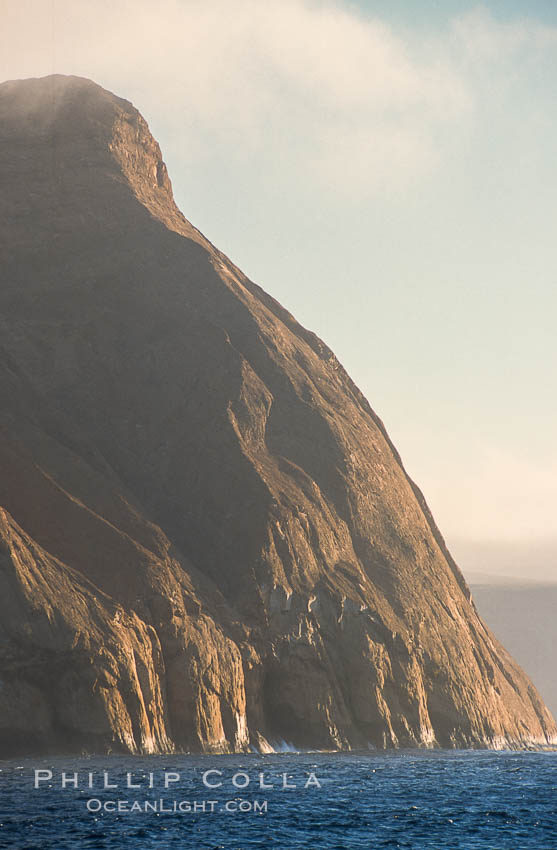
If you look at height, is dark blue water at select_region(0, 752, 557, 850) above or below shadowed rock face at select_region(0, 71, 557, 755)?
below

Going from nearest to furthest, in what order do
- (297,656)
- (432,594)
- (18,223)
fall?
(297,656) → (432,594) → (18,223)

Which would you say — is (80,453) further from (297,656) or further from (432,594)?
(432,594)

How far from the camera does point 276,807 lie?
51.9 meters

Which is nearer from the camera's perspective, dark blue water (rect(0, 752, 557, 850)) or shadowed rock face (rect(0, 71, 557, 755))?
dark blue water (rect(0, 752, 557, 850))

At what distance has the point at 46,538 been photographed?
280ft

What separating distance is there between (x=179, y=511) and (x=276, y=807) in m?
52.6

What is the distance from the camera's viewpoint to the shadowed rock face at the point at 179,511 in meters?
79.1

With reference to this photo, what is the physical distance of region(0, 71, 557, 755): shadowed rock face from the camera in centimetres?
7906

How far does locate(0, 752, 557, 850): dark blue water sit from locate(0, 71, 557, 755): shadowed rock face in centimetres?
856

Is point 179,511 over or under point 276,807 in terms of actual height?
over

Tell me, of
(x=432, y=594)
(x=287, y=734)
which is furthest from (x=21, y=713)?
(x=432, y=594)

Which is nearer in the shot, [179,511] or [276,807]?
[276,807]

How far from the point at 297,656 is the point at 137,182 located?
67462mm

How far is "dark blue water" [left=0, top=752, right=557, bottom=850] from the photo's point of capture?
137 ft
